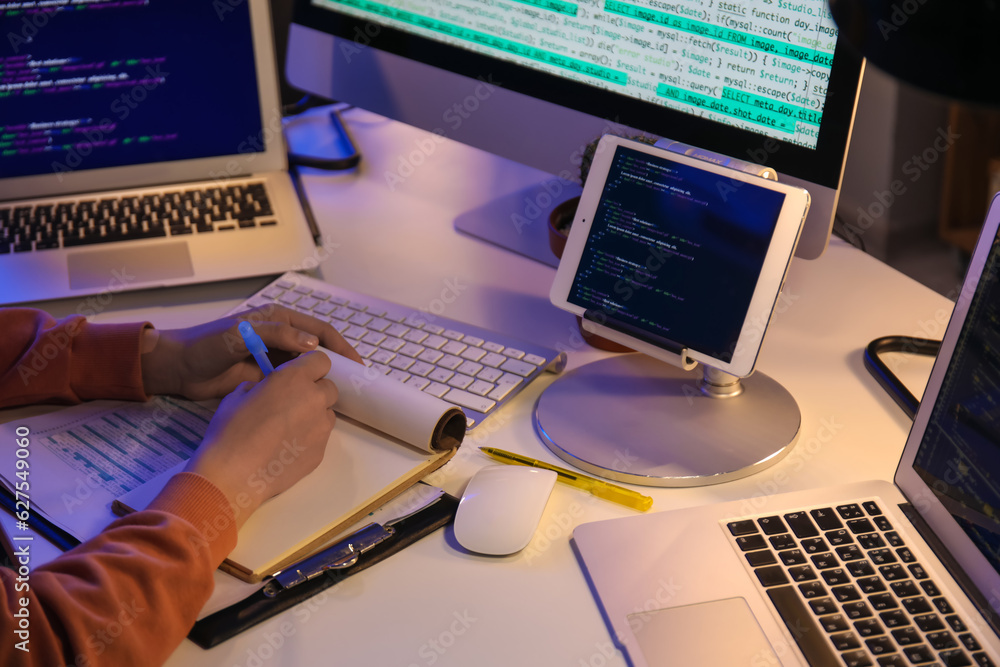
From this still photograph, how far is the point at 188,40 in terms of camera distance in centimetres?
107

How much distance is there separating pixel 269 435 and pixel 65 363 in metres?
0.25

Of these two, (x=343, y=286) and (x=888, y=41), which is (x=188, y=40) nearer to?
(x=343, y=286)

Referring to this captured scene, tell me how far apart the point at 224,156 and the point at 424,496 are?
0.66m

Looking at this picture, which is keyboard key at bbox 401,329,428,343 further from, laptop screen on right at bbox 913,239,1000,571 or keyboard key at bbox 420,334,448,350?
laptop screen on right at bbox 913,239,1000,571

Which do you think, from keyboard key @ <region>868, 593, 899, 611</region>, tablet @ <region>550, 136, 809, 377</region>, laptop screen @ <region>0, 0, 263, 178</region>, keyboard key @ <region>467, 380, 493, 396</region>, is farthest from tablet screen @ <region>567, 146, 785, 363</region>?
laptop screen @ <region>0, 0, 263, 178</region>

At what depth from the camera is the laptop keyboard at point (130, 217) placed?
103 cm

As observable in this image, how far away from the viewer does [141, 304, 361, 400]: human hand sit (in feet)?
2.58

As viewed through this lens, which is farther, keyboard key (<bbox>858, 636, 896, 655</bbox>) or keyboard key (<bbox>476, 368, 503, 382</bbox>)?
keyboard key (<bbox>476, 368, 503, 382</bbox>)

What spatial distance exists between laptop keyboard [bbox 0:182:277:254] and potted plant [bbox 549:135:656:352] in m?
0.36

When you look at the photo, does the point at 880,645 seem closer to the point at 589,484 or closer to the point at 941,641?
the point at 941,641

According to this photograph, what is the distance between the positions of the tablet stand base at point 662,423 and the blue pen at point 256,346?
0.24m

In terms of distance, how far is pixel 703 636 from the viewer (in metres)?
0.54

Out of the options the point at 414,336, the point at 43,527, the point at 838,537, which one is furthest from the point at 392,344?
the point at 838,537

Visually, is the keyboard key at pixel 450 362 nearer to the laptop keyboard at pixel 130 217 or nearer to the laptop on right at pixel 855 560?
the laptop on right at pixel 855 560
